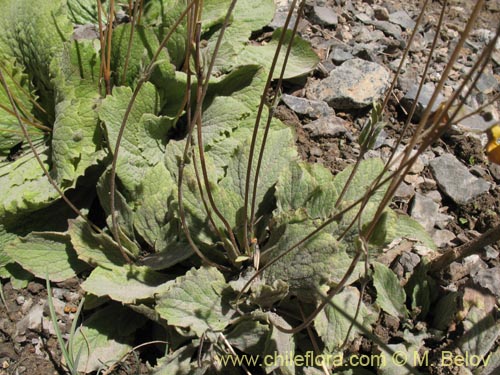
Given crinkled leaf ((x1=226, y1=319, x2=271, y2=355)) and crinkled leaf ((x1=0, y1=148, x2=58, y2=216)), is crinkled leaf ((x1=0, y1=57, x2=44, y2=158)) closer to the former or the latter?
crinkled leaf ((x1=0, y1=148, x2=58, y2=216))

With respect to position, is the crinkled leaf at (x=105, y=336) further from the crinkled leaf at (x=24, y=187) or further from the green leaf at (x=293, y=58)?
the green leaf at (x=293, y=58)

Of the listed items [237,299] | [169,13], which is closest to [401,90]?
[169,13]

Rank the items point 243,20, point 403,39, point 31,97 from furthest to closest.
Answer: point 403,39 → point 243,20 → point 31,97

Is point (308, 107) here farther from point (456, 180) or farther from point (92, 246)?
point (92, 246)

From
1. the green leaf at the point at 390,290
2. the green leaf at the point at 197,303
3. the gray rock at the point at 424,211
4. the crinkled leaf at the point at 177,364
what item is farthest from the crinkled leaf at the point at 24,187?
the gray rock at the point at 424,211

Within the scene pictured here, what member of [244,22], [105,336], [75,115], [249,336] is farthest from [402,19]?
[105,336]

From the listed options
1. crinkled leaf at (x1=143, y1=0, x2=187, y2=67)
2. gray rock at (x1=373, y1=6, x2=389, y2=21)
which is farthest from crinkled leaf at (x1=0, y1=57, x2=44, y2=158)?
gray rock at (x1=373, y1=6, x2=389, y2=21)

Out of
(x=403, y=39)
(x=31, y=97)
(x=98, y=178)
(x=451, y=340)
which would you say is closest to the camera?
(x=451, y=340)

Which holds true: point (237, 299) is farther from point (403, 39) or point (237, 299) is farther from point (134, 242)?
point (403, 39)
